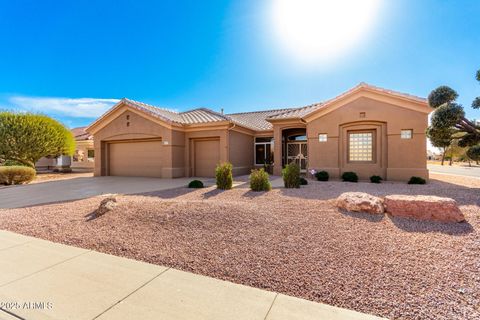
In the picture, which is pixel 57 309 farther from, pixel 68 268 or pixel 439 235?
pixel 439 235

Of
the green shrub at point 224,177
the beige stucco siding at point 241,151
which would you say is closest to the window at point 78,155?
the beige stucco siding at point 241,151

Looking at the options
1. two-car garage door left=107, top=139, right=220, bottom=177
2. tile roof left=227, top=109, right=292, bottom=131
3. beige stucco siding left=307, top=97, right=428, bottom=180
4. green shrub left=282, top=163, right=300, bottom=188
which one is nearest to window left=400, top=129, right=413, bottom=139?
beige stucco siding left=307, top=97, right=428, bottom=180

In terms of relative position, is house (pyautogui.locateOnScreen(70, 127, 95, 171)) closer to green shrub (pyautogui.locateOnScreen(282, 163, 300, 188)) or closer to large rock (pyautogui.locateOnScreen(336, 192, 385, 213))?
green shrub (pyautogui.locateOnScreen(282, 163, 300, 188))

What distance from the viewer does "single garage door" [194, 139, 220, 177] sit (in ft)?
54.6

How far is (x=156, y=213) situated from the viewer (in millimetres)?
5930

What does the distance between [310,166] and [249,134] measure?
650cm

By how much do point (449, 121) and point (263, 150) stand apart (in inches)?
481

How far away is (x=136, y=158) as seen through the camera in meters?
17.6

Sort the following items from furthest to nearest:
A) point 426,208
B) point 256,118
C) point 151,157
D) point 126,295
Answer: point 256,118
point 151,157
point 426,208
point 126,295

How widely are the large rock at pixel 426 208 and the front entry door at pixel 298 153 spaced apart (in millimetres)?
11897

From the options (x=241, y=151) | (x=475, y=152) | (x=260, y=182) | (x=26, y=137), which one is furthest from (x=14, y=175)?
(x=475, y=152)

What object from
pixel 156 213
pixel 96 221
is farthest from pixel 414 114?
pixel 96 221

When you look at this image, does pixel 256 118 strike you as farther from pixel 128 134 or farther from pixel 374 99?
pixel 374 99

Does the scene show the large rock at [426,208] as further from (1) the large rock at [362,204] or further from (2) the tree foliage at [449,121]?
(2) the tree foliage at [449,121]
